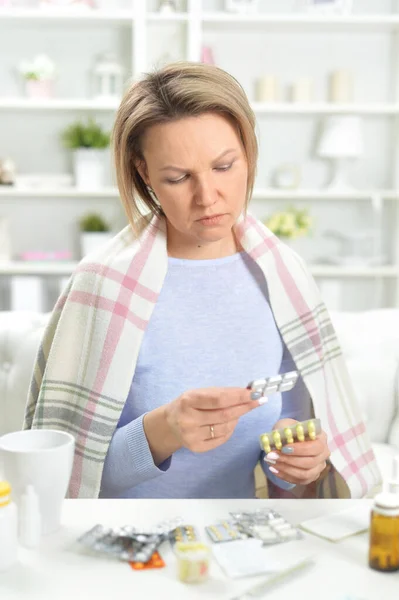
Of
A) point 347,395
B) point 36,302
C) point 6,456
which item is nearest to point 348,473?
point 347,395

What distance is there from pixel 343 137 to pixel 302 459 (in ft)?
11.2

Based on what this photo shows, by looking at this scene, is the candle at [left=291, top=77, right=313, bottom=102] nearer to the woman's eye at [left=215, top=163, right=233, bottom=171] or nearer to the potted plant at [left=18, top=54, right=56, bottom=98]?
the potted plant at [left=18, top=54, right=56, bottom=98]

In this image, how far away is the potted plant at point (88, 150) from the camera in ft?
14.5

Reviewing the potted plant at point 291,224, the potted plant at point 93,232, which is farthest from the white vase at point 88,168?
the potted plant at point 291,224

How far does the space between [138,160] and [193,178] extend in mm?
160

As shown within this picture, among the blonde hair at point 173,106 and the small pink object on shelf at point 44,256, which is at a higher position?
the blonde hair at point 173,106

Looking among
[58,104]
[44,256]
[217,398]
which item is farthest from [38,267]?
[217,398]

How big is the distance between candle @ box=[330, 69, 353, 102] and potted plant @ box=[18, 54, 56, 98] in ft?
4.92

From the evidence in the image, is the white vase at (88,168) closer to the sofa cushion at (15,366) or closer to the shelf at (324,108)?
the shelf at (324,108)

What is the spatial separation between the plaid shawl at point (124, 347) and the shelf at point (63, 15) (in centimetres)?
309

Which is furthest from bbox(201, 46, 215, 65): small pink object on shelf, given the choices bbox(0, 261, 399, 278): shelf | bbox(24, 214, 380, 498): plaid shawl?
bbox(24, 214, 380, 498): plaid shawl

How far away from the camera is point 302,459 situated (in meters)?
1.20

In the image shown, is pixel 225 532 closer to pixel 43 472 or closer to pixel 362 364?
pixel 43 472

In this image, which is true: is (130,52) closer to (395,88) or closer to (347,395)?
(395,88)
